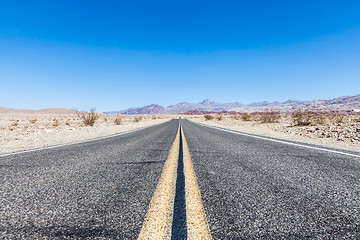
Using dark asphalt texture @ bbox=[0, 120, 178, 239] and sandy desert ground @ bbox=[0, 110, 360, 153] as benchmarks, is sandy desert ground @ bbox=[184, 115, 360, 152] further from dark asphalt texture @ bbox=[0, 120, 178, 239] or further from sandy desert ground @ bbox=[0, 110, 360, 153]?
dark asphalt texture @ bbox=[0, 120, 178, 239]

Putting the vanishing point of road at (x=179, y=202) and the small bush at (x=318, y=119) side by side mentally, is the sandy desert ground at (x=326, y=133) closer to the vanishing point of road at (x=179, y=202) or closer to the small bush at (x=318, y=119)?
the small bush at (x=318, y=119)

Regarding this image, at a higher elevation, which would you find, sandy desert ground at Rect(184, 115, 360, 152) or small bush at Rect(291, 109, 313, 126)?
small bush at Rect(291, 109, 313, 126)

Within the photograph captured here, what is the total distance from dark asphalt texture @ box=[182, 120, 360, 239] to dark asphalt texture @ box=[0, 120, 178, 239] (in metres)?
0.62

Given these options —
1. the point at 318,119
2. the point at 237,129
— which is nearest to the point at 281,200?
the point at 237,129

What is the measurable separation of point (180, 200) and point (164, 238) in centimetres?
53

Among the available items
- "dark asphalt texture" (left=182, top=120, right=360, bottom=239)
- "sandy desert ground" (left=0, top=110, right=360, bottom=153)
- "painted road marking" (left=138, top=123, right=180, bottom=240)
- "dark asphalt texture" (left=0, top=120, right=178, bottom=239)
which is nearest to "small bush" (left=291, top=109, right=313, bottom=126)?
"sandy desert ground" (left=0, top=110, right=360, bottom=153)

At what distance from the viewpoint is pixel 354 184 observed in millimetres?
2086

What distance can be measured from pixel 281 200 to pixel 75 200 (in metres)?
1.92

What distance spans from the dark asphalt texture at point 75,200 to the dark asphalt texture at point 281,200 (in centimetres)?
62

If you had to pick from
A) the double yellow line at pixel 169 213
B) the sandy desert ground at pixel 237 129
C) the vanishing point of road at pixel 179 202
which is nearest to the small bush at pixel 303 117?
the sandy desert ground at pixel 237 129

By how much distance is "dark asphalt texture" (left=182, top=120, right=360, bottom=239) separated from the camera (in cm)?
117

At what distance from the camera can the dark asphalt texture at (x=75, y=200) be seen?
1.16 meters

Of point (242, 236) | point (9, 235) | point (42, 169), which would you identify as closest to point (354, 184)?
point (242, 236)

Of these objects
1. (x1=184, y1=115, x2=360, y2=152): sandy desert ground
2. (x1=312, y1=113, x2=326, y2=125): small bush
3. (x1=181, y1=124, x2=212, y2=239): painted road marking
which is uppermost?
(x1=181, y1=124, x2=212, y2=239): painted road marking
